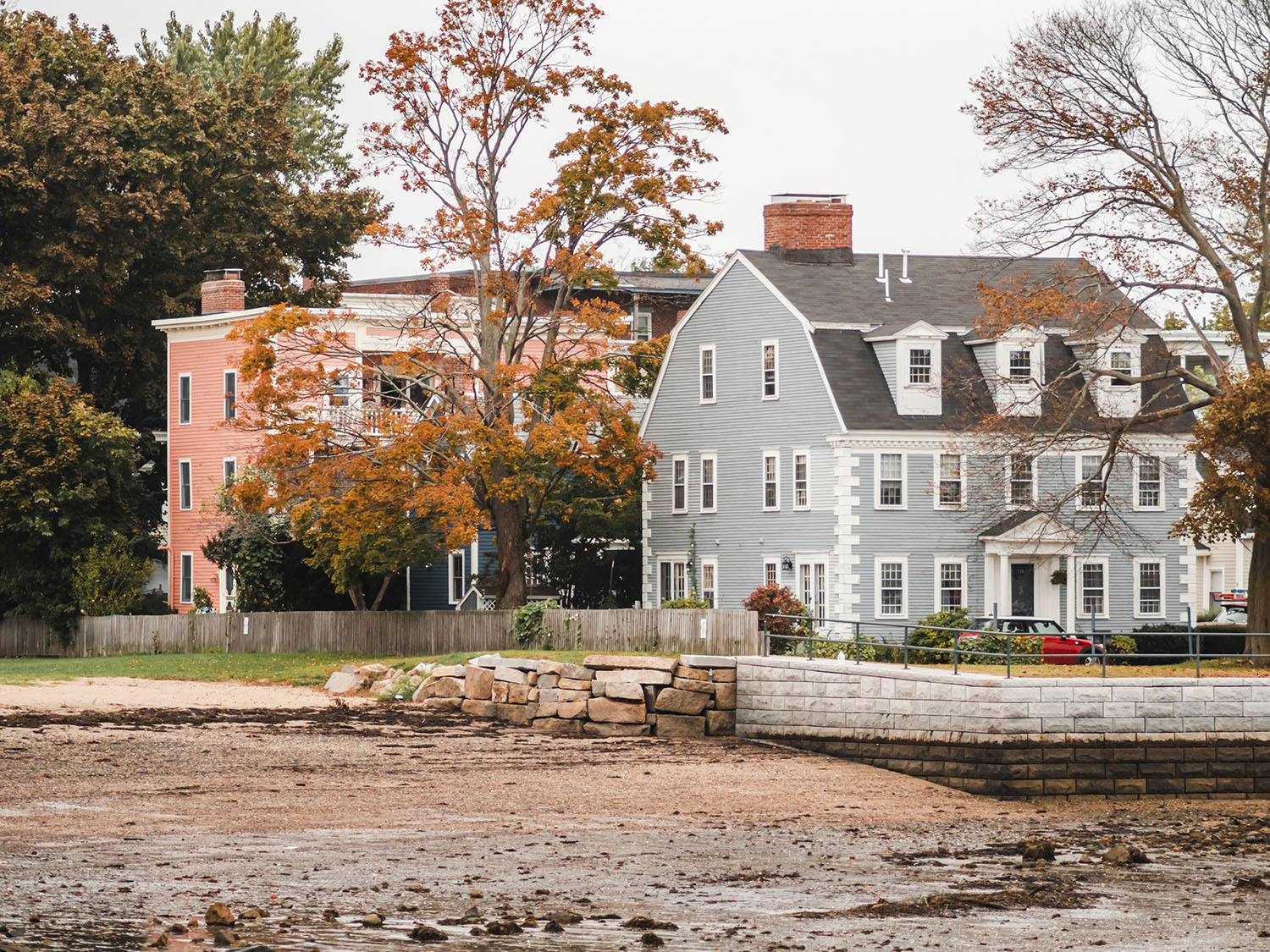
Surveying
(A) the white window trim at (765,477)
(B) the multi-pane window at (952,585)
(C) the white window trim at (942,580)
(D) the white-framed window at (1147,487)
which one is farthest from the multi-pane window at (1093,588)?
(A) the white window trim at (765,477)

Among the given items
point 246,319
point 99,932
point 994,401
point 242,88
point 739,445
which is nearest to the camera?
point 99,932

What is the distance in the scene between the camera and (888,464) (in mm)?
44781

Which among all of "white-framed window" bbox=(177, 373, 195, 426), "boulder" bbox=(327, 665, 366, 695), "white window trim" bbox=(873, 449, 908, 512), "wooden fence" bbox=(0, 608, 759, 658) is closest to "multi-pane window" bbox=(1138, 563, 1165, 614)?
"white window trim" bbox=(873, 449, 908, 512)

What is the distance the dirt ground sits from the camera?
14695 mm

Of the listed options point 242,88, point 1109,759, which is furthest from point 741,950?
point 242,88

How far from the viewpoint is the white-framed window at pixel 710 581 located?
47781 millimetres

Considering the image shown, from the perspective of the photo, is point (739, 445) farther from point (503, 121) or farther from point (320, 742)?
point (320, 742)

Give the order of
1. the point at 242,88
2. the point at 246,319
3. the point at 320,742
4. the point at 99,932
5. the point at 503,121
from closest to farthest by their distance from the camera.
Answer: the point at 99,932 → the point at 320,742 → the point at 503,121 → the point at 246,319 → the point at 242,88

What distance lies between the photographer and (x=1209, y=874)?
60.8 ft

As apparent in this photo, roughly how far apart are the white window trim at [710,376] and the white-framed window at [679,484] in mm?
1770

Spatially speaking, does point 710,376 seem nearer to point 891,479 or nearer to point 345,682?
point 891,479

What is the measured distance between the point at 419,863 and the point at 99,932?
458 cm

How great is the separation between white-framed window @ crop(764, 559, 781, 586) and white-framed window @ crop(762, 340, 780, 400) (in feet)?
13.9

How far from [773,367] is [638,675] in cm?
1754
